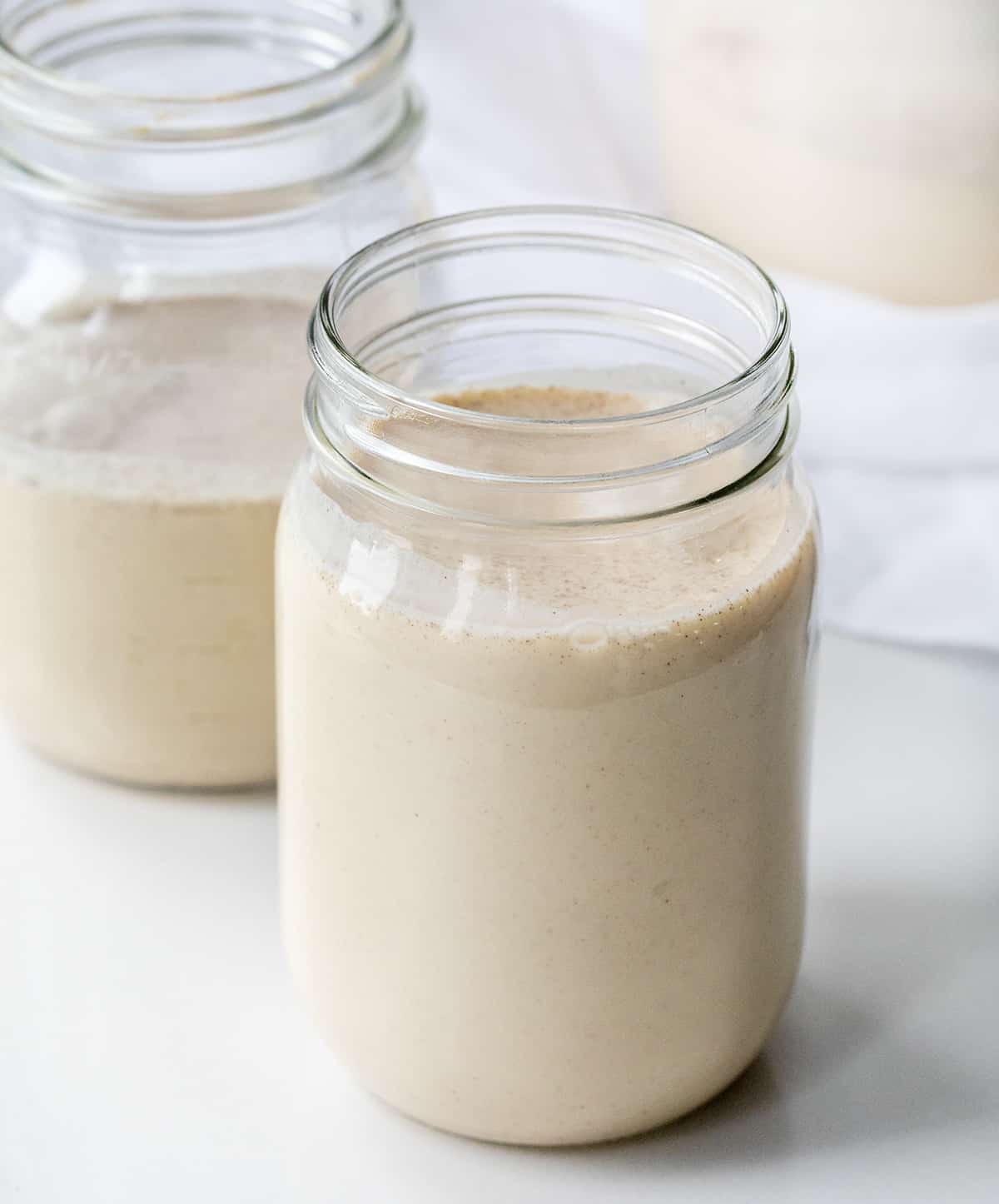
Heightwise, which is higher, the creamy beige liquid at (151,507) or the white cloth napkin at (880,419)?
the creamy beige liquid at (151,507)

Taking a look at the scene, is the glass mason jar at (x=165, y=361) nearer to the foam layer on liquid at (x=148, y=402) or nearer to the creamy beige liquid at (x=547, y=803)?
the foam layer on liquid at (x=148, y=402)

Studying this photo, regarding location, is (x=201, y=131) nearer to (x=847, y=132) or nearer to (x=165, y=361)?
(x=165, y=361)

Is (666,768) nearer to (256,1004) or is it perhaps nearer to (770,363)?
(770,363)

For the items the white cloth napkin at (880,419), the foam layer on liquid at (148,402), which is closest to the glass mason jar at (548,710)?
the foam layer on liquid at (148,402)

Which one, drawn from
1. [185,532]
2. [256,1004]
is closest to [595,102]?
[185,532]

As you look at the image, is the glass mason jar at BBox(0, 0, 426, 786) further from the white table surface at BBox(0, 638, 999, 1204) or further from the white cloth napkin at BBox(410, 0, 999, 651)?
the white cloth napkin at BBox(410, 0, 999, 651)

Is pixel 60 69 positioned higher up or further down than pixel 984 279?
higher up
